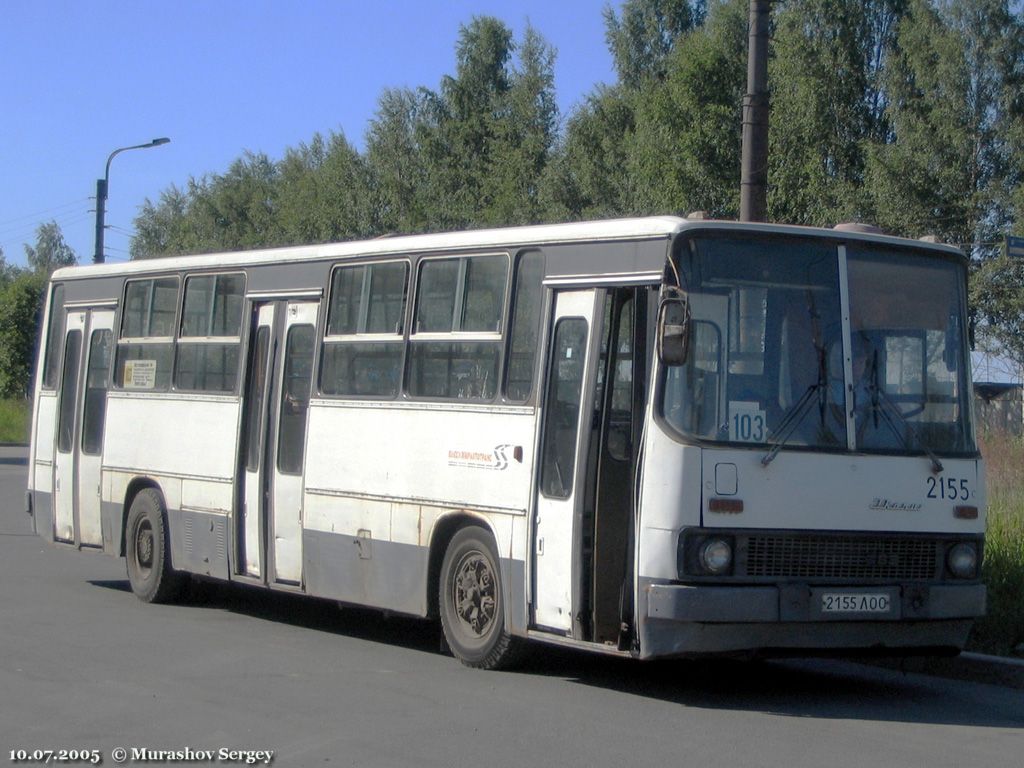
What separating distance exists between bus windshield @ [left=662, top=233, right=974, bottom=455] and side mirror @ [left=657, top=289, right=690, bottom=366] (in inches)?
11.9

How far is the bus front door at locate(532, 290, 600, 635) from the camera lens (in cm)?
944

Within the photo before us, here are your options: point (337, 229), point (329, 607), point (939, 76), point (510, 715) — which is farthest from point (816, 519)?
point (337, 229)

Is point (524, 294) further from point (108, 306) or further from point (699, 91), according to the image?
point (699, 91)

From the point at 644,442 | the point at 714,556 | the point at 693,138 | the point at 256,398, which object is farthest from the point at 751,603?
the point at 693,138

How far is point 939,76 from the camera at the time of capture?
41875 millimetres

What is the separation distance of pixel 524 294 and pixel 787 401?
82.5 inches

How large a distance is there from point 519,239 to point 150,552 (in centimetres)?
574

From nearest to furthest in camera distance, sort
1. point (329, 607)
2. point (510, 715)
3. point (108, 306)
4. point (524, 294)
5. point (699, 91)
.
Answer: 1. point (510, 715)
2. point (524, 294)
3. point (329, 607)
4. point (108, 306)
5. point (699, 91)

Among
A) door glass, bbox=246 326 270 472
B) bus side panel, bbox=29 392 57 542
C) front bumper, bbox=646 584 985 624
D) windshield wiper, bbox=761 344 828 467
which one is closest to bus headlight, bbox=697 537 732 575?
front bumper, bbox=646 584 985 624

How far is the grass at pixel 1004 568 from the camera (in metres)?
11.1

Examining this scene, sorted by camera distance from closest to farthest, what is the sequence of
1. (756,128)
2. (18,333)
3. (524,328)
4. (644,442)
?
1. (644,442)
2. (524,328)
3. (756,128)
4. (18,333)

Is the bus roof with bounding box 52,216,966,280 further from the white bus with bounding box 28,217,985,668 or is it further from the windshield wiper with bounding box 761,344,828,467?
the windshield wiper with bounding box 761,344,828,467

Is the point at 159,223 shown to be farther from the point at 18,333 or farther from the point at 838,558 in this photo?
the point at 838,558

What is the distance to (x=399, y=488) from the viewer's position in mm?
11148
